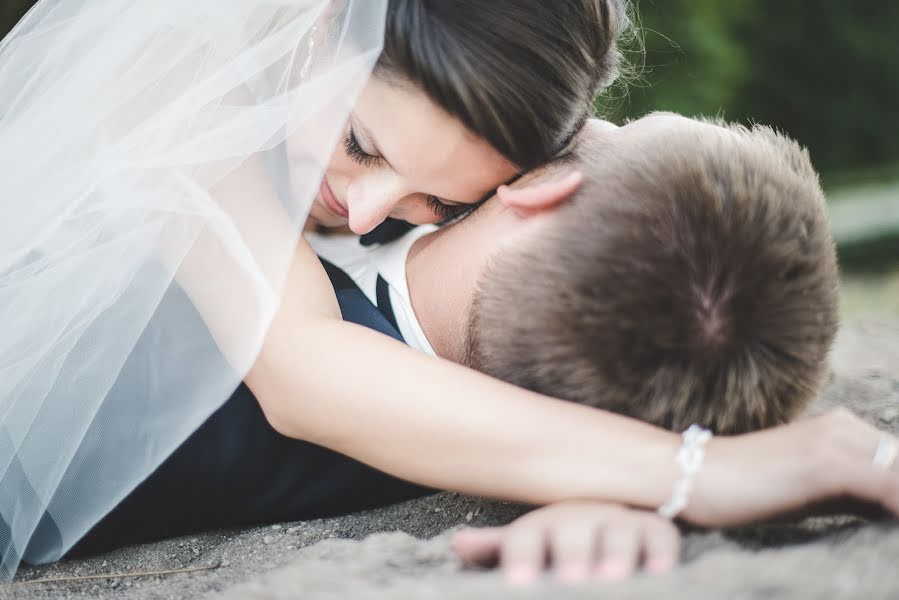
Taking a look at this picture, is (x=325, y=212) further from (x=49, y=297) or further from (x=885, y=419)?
(x=885, y=419)

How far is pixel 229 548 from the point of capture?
1721 millimetres

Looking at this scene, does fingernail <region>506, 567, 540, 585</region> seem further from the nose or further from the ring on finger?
the nose

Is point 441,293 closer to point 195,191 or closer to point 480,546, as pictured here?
point 195,191

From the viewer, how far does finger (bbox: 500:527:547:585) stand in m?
1.15

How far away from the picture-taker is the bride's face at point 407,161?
167cm

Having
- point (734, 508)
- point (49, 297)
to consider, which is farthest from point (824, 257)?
point (49, 297)

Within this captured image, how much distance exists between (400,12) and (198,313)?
0.68 m

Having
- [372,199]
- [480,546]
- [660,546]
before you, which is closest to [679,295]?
[660,546]

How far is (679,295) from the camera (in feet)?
4.37

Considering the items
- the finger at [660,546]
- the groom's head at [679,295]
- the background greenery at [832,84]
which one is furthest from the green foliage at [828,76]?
the finger at [660,546]

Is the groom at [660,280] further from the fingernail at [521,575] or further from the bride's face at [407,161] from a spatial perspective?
the fingernail at [521,575]

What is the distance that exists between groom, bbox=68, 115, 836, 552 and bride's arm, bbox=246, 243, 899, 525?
80mm

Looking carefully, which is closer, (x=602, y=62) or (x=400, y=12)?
(x=400, y=12)

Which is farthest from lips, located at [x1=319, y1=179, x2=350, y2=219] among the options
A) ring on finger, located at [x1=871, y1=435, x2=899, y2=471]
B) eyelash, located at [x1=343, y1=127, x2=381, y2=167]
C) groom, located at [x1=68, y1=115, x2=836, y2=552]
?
ring on finger, located at [x1=871, y1=435, x2=899, y2=471]
